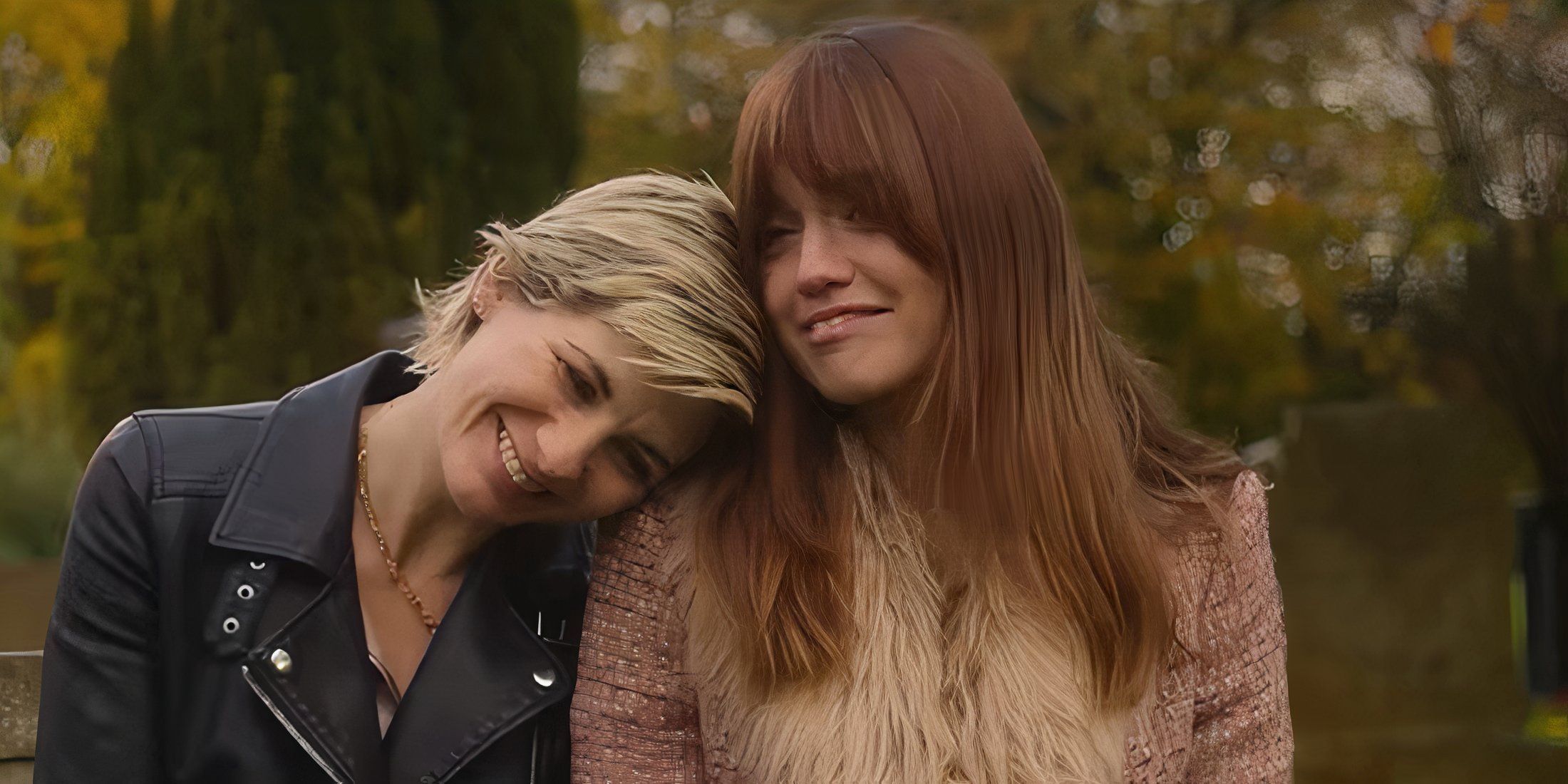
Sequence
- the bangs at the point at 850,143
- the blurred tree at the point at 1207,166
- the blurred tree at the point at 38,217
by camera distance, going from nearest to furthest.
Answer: the bangs at the point at 850,143
the blurred tree at the point at 38,217
the blurred tree at the point at 1207,166

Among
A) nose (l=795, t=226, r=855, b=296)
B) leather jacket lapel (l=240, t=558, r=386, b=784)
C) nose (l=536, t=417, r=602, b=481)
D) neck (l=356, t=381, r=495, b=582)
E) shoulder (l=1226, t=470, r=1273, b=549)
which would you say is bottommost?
leather jacket lapel (l=240, t=558, r=386, b=784)

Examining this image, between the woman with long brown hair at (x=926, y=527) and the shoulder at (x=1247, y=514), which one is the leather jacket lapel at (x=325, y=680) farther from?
the shoulder at (x=1247, y=514)

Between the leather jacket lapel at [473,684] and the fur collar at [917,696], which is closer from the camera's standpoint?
the fur collar at [917,696]

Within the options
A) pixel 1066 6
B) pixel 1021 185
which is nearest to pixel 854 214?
pixel 1021 185

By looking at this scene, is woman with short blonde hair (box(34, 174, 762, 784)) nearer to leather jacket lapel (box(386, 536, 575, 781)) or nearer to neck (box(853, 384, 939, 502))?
leather jacket lapel (box(386, 536, 575, 781))

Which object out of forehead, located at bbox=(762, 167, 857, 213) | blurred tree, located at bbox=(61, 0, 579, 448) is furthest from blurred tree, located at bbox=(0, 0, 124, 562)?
forehead, located at bbox=(762, 167, 857, 213)

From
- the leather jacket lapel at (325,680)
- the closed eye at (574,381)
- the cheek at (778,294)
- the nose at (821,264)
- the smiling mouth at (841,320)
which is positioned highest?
the nose at (821,264)

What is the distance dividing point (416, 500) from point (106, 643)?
0.49 meters

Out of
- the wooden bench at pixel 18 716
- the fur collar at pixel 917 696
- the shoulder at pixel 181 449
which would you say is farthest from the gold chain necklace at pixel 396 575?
the wooden bench at pixel 18 716

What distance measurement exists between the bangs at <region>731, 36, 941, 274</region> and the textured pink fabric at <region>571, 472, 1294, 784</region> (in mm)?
589

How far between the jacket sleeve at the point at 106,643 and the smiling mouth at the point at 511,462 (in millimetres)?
549

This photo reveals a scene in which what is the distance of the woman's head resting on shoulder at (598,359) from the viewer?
6.81 ft

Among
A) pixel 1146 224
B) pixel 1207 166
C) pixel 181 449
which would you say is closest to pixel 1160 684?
pixel 181 449

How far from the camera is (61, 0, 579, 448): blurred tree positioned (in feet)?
18.2
